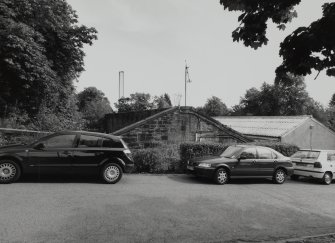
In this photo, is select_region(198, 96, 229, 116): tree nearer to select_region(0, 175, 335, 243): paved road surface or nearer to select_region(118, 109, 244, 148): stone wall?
select_region(118, 109, 244, 148): stone wall

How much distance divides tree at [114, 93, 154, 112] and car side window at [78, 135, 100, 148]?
32786mm

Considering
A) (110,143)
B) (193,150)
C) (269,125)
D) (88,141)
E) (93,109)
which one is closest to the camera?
(88,141)

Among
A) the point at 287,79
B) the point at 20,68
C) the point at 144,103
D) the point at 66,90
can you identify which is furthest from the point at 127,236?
the point at 144,103

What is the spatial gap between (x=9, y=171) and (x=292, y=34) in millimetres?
8643


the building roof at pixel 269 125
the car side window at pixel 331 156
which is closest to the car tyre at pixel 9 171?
the car side window at pixel 331 156

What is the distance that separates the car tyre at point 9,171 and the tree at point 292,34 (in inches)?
299

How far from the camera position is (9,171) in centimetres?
979

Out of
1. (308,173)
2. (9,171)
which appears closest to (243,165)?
(308,173)

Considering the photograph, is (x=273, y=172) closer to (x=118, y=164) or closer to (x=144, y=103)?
(x=118, y=164)

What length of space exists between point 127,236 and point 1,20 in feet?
51.8

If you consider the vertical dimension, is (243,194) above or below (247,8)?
below

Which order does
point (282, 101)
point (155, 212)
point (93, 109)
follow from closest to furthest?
point (155, 212)
point (93, 109)
point (282, 101)

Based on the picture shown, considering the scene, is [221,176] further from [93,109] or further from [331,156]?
[93,109]

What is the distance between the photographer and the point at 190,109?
1728cm
